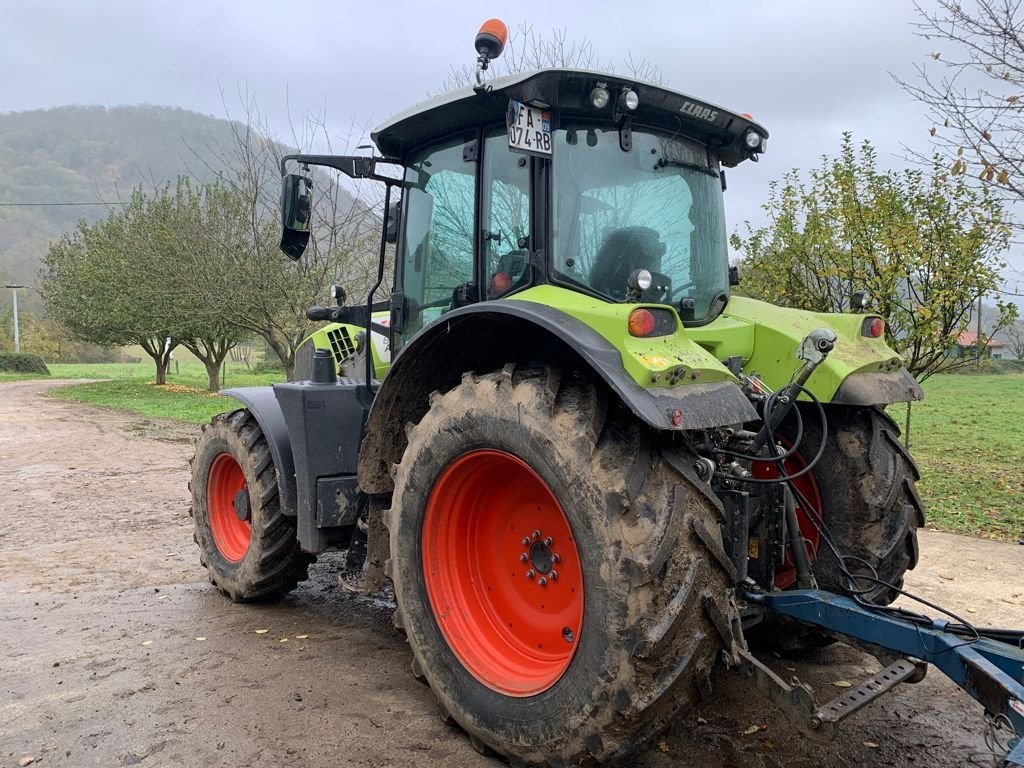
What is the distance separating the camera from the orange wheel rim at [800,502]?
3508 millimetres

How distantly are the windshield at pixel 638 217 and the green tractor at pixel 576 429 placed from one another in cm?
1

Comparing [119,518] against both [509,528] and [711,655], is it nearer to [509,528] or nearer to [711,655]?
[509,528]

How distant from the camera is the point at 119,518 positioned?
684 centimetres

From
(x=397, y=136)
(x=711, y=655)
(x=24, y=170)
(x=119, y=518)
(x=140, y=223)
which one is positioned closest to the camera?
(x=711, y=655)

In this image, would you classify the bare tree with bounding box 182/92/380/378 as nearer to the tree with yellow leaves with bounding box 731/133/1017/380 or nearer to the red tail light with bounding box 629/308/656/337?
the tree with yellow leaves with bounding box 731/133/1017/380

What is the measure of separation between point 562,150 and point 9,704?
330cm

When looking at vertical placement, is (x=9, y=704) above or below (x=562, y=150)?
below

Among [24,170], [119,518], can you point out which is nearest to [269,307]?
[119,518]

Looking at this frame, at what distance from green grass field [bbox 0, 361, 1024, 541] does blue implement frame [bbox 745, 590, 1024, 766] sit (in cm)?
481

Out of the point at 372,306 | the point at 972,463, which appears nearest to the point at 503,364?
the point at 372,306

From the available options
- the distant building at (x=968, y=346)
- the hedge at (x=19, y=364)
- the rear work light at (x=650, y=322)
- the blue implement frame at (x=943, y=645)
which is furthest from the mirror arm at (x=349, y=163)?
the hedge at (x=19, y=364)

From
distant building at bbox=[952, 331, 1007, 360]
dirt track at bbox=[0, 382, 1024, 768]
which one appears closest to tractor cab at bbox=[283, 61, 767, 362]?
dirt track at bbox=[0, 382, 1024, 768]

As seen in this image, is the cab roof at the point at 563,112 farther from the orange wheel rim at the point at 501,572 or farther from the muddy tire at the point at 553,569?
the orange wheel rim at the point at 501,572

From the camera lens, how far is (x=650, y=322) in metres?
2.51
